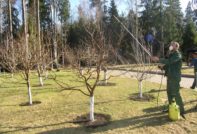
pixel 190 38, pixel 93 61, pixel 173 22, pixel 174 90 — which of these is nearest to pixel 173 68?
pixel 174 90

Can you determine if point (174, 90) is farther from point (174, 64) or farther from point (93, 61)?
point (93, 61)

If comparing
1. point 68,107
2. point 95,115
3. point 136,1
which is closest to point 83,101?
point 68,107

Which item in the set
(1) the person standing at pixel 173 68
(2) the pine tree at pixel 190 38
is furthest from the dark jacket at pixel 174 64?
(2) the pine tree at pixel 190 38

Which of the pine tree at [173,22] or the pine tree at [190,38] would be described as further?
the pine tree at [173,22]

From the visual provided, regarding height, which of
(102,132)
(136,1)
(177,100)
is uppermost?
(136,1)

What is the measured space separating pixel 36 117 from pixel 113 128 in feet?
7.40

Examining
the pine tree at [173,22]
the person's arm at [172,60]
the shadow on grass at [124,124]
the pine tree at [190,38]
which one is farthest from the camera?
the pine tree at [173,22]

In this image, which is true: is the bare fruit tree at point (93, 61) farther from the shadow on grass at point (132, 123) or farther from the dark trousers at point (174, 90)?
the dark trousers at point (174, 90)

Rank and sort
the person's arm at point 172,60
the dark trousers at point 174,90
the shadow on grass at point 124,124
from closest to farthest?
the shadow on grass at point 124,124, the person's arm at point 172,60, the dark trousers at point 174,90

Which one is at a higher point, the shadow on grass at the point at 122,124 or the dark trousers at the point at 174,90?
the dark trousers at the point at 174,90

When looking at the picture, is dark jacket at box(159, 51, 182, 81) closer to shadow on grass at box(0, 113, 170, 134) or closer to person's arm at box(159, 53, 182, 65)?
person's arm at box(159, 53, 182, 65)

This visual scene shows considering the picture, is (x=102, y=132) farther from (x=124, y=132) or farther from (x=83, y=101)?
(x=83, y=101)

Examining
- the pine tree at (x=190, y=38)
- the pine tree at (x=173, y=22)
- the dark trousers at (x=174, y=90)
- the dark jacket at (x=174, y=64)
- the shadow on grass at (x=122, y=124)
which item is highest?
the pine tree at (x=173, y=22)

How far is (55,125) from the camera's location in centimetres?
654
